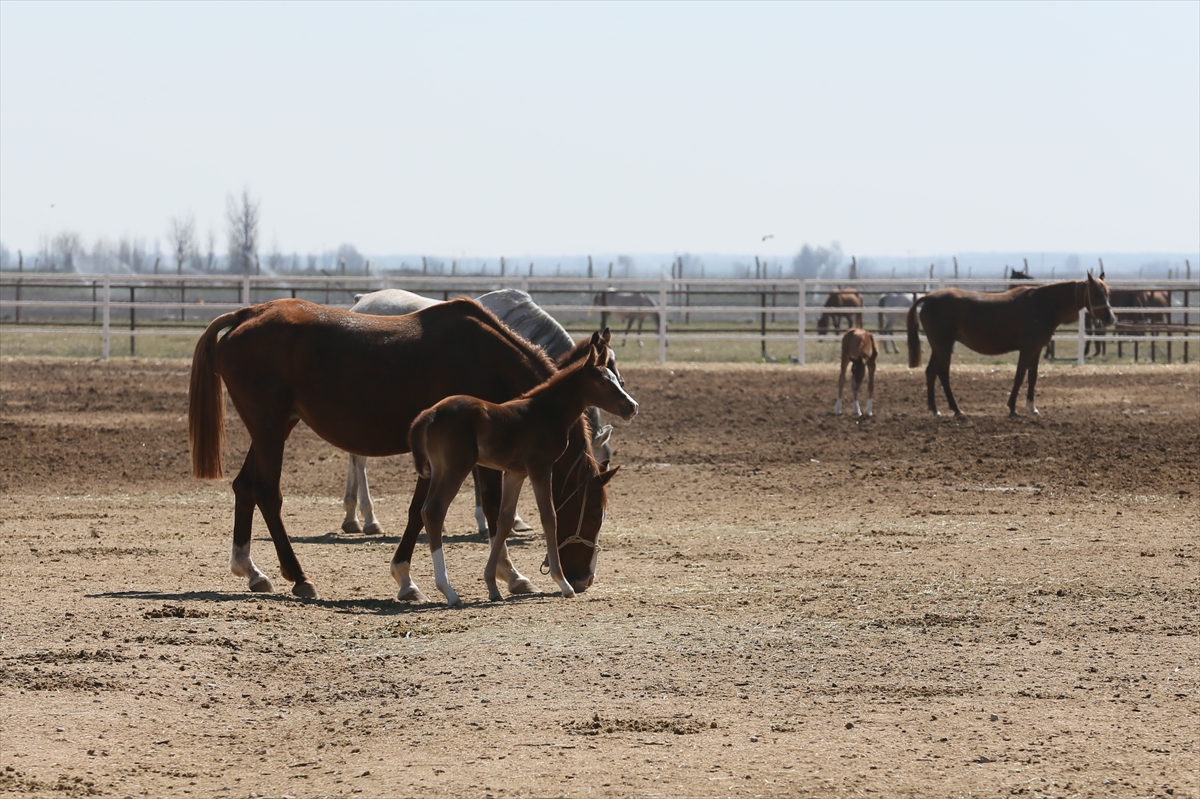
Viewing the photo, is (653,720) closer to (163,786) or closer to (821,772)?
(821,772)

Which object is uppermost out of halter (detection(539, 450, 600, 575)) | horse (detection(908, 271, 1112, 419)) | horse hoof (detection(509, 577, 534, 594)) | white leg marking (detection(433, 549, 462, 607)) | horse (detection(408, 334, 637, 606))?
horse (detection(908, 271, 1112, 419))

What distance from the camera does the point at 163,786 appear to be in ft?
15.2

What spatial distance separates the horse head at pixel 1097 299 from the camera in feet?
63.1

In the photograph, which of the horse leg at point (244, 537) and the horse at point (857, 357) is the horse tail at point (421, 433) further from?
the horse at point (857, 357)

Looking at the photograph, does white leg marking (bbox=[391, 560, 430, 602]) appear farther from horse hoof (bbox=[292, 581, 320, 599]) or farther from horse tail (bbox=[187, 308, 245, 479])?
horse tail (bbox=[187, 308, 245, 479])

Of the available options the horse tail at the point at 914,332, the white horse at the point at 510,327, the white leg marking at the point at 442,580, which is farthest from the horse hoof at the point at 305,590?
the horse tail at the point at 914,332

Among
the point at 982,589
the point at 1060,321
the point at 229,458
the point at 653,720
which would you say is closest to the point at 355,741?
the point at 653,720

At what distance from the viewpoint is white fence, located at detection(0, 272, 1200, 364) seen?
82.0ft

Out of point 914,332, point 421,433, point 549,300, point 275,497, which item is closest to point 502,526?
point 421,433

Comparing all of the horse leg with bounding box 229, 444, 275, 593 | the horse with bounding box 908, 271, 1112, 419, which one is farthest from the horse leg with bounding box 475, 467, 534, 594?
the horse with bounding box 908, 271, 1112, 419

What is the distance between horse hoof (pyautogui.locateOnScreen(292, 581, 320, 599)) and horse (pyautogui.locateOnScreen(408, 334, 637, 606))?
756 mm

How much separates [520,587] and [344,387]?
154 centimetres

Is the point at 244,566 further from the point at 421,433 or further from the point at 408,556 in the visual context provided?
the point at 421,433

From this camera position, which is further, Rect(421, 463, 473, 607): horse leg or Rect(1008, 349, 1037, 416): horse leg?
Rect(1008, 349, 1037, 416): horse leg
